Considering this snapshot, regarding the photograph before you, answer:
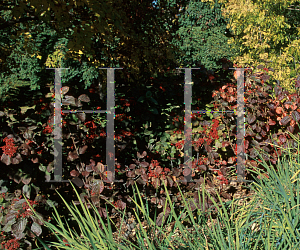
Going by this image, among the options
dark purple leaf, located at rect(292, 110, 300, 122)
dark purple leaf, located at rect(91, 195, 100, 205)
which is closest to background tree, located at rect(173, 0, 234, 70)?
dark purple leaf, located at rect(292, 110, 300, 122)

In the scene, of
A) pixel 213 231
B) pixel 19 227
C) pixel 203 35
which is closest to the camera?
pixel 213 231

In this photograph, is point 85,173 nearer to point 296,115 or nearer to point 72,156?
point 72,156

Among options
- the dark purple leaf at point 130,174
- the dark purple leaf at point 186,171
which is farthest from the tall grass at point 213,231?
the dark purple leaf at point 130,174

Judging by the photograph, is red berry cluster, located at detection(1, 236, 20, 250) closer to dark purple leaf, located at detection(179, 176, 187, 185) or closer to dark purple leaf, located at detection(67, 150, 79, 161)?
dark purple leaf, located at detection(67, 150, 79, 161)

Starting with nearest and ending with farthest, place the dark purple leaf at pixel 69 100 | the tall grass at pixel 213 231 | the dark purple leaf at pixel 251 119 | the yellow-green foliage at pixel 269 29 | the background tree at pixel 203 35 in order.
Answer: the tall grass at pixel 213 231 → the dark purple leaf at pixel 69 100 → the dark purple leaf at pixel 251 119 → the yellow-green foliage at pixel 269 29 → the background tree at pixel 203 35

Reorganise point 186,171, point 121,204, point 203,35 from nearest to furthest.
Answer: point 121,204
point 186,171
point 203,35

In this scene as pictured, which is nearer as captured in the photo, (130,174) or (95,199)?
(95,199)

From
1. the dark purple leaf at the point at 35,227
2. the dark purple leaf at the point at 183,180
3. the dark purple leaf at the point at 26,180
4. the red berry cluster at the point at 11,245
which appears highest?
the dark purple leaf at the point at 26,180

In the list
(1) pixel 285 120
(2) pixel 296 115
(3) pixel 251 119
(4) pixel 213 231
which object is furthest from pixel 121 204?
(2) pixel 296 115

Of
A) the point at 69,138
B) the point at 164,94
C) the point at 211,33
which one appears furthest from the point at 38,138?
the point at 211,33

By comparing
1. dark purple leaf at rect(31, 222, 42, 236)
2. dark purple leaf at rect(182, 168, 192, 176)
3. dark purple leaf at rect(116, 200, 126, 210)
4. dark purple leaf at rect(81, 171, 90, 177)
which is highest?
dark purple leaf at rect(81, 171, 90, 177)

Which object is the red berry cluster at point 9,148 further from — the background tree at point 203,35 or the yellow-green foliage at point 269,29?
the background tree at point 203,35

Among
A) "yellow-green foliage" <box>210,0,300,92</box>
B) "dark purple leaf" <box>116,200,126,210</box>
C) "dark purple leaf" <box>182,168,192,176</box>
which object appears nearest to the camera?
"dark purple leaf" <box>116,200,126,210</box>

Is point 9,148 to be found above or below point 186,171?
above
